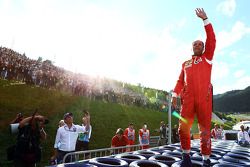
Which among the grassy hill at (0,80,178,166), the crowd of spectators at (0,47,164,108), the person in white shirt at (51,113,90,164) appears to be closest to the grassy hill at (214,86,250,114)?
the crowd of spectators at (0,47,164,108)

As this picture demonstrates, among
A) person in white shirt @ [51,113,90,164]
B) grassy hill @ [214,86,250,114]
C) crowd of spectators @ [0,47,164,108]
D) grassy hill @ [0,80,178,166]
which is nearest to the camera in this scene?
person in white shirt @ [51,113,90,164]

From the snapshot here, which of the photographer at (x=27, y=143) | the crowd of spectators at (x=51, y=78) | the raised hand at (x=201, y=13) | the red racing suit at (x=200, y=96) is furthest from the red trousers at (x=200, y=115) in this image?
the crowd of spectators at (x=51, y=78)

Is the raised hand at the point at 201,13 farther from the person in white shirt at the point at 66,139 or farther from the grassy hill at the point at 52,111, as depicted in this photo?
the grassy hill at the point at 52,111

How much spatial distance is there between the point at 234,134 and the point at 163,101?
3040 cm

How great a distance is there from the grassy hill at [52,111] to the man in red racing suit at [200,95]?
8971 millimetres

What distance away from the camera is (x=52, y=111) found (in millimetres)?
→ 20562

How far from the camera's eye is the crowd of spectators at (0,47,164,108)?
2223 cm

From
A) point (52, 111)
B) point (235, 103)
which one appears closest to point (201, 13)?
point (52, 111)

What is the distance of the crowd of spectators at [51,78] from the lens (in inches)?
875

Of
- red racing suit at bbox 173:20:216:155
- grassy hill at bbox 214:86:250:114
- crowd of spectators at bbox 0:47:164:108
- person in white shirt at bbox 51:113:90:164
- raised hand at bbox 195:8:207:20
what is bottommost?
person in white shirt at bbox 51:113:90:164

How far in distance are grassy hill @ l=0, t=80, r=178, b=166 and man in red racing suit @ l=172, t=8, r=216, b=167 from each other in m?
8.97

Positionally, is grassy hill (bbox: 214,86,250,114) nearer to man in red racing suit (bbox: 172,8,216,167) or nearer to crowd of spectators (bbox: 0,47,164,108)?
crowd of spectators (bbox: 0,47,164,108)

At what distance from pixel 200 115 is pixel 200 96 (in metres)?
0.31

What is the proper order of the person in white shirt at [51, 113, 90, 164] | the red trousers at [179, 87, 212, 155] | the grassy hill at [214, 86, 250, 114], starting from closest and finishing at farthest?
the red trousers at [179, 87, 212, 155], the person in white shirt at [51, 113, 90, 164], the grassy hill at [214, 86, 250, 114]
